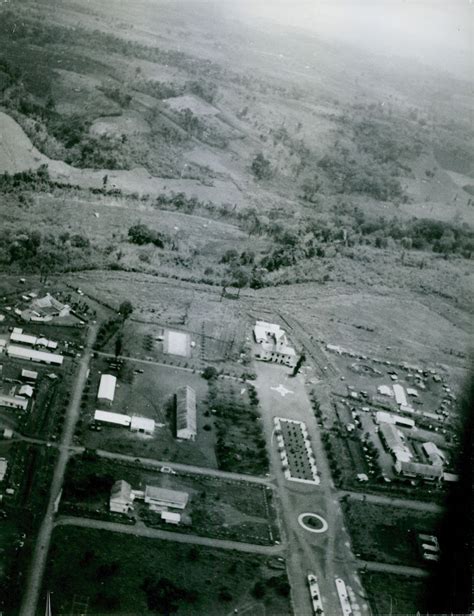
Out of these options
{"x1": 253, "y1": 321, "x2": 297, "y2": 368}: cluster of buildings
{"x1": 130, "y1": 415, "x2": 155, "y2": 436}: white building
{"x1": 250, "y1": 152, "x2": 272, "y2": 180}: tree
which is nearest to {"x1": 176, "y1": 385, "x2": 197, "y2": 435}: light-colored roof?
{"x1": 130, "y1": 415, "x2": 155, "y2": 436}: white building

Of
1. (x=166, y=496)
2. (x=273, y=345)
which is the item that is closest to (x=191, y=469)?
(x=166, y=496)

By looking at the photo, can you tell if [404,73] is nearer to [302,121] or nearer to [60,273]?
[302,121]

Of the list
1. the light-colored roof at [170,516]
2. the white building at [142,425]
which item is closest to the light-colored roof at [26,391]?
the white building at [142,425]

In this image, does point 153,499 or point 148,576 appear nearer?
point 148,576

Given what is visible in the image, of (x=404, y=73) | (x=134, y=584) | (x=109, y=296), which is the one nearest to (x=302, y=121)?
(x=404, y=73)

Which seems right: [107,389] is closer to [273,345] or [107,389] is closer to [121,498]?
[121,498]

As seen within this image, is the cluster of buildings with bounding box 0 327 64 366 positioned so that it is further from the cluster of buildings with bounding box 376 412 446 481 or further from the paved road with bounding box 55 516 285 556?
the cluster of buildings with bounding box 376 412 446 481
